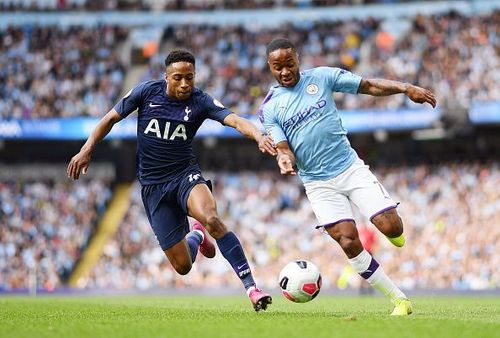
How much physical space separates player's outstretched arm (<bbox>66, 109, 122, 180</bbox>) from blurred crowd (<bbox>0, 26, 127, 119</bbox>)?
77.1ft

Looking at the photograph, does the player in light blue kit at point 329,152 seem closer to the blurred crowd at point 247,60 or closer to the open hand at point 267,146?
the open hand at point 267,146

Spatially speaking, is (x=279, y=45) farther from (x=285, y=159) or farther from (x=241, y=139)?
(x=241, y=139)

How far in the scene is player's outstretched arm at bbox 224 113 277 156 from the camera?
940 centimetres

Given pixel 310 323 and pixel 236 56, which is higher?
pixel 236 56

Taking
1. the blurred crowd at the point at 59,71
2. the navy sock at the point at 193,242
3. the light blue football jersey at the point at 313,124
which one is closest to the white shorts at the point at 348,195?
the light blue football jersey at the point at 313,124

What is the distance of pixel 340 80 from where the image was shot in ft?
34.2

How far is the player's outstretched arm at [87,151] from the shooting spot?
10328 mm

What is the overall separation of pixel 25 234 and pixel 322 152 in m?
23.4

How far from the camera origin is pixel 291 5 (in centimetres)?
4019

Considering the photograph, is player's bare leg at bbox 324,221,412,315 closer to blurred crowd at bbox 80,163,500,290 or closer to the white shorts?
the white shorts

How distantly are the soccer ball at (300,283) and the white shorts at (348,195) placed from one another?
1.94 feet

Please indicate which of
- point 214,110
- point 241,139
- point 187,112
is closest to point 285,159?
point 214,110

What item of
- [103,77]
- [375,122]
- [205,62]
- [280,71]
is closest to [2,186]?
[103,77]

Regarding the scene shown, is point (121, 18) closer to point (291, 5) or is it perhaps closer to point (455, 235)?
point (291, 5)
